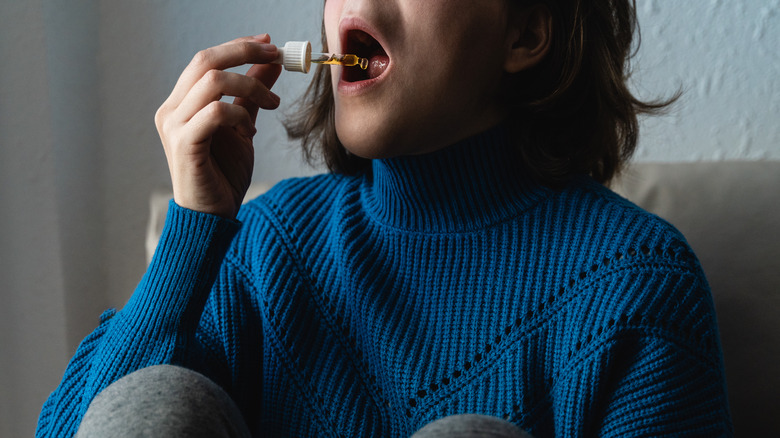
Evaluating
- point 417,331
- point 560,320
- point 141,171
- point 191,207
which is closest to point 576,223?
point 560,320

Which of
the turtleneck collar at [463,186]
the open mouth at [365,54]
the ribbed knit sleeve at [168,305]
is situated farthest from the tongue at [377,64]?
the ribbed knit sleeve at [168,305]

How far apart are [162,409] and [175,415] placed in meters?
0.01

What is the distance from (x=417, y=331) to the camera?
824 mm

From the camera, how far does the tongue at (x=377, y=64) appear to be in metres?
0.80

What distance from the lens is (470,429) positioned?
493 millimetres

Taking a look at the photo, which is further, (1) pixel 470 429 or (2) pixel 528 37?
(2) pixel 528 37

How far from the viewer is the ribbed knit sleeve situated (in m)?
0.75

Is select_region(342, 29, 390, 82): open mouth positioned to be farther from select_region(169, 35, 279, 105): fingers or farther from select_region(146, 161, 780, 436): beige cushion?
select_region(146, 161, 780, 436): beige cushion

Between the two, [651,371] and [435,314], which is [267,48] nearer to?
[435,314]

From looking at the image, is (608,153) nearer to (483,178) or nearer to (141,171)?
(483,178)

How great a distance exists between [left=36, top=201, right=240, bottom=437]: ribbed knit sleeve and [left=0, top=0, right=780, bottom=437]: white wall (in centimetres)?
61

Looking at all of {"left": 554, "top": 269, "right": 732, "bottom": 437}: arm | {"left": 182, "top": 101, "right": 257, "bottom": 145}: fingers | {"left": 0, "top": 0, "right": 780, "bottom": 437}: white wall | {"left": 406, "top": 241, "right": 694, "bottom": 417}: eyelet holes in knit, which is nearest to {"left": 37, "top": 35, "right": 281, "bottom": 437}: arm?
{"left": 182, "top": 101, "right": 257, "bottom": 145}: fingers

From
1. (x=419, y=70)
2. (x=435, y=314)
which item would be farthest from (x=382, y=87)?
(x=435, y=314)

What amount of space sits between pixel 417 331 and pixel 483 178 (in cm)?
22
